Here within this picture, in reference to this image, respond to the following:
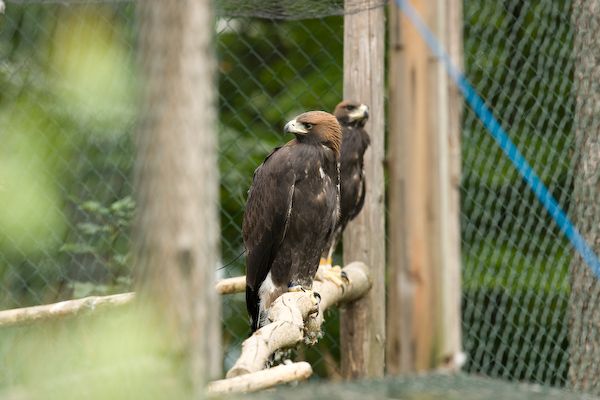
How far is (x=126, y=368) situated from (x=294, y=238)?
11.6ft

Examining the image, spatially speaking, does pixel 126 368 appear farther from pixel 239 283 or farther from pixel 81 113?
pixel 239 283

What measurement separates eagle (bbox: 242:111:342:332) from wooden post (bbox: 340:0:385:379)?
329 mm

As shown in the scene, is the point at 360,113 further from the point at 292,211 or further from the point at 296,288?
the point at 296,288

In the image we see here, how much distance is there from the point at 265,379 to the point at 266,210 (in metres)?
2.24

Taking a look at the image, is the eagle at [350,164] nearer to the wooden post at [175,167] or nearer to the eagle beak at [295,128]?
the eagle beak at [295,128]

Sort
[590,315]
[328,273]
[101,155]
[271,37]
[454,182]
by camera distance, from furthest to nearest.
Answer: [271,37] → [328,273] → [590,315] → [454,182] → [101,155]

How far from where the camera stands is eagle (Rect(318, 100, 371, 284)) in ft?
15.5

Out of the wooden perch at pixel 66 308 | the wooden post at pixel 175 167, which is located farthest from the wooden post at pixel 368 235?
the wooden post at pixel 175 167

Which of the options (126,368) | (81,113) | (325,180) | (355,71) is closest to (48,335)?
(126,368)

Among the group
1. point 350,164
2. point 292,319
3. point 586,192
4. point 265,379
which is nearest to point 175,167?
point 265,379

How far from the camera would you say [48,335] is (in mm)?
906

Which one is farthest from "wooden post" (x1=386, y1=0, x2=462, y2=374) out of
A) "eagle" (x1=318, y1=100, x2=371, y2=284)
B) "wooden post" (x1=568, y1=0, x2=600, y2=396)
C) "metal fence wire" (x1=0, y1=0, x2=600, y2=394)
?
"eagle" (x1=318, y1=100, x2=371, y2=284)

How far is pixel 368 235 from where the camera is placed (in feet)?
15.7

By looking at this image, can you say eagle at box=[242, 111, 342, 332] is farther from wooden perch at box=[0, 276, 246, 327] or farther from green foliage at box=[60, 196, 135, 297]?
wooden perch at box=[0, 276, 246, 327]
